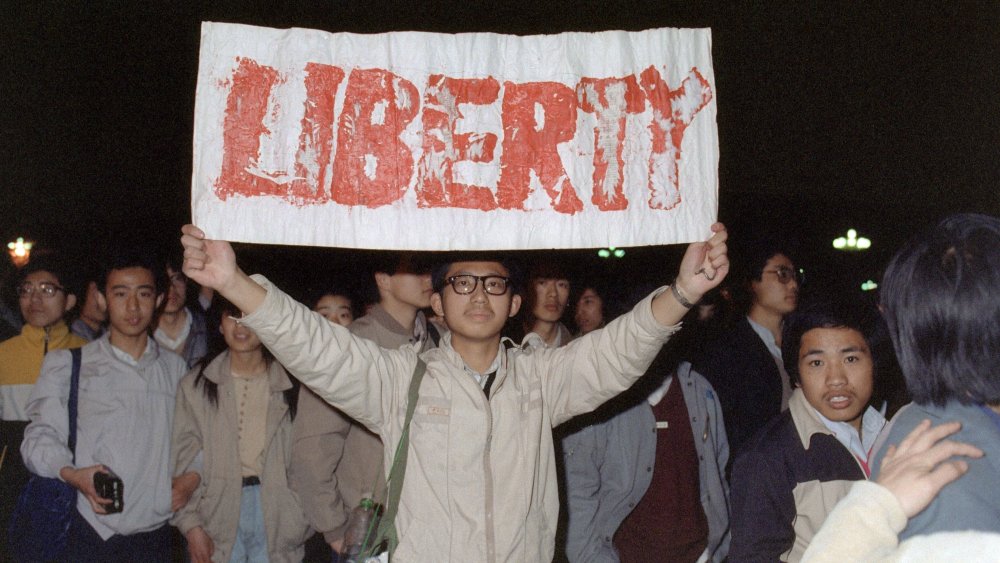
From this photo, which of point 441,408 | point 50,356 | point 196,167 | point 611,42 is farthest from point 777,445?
point 50,356

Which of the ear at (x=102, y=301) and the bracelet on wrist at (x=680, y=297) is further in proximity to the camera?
the ear at (x=102, y=301)

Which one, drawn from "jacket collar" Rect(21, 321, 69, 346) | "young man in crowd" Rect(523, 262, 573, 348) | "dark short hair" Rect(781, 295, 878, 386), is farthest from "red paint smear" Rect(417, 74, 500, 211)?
"jacket collar" Rect(21, 321, 69, 346)

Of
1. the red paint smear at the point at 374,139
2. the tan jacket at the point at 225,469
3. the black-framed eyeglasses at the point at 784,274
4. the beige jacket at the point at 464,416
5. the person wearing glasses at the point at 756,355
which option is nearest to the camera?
the beige jacket at the point at 464,416

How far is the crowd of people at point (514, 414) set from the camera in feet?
4.68

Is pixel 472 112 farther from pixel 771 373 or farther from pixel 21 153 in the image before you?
pixel 21 153

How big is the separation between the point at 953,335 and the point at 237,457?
319cm

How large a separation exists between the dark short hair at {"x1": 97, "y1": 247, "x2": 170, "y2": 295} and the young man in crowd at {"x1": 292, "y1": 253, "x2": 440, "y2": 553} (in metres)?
1.14

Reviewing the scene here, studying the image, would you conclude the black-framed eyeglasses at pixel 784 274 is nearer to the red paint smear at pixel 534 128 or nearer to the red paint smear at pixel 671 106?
the red paint smear at pixel 671 106

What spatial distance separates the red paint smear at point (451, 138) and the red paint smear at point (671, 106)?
52 cm

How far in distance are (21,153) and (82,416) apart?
484cm

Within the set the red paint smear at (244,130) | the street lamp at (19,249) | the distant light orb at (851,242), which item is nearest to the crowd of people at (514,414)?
the red paint smear at (244,130)

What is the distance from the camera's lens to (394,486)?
2.37 metres

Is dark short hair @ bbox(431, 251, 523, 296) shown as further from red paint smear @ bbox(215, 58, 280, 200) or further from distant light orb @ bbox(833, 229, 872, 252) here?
distant light orb @ bbox(833, 229, 872, 252)

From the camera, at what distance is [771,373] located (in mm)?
3922
